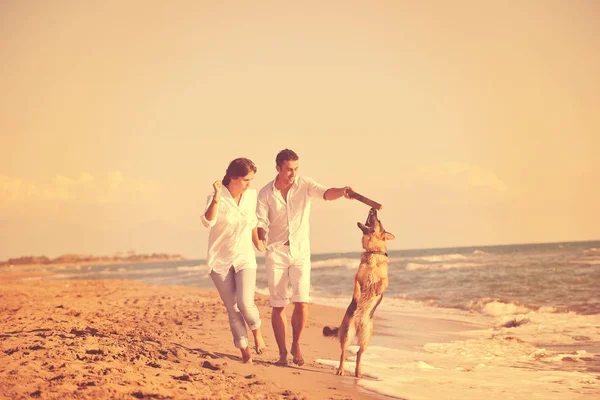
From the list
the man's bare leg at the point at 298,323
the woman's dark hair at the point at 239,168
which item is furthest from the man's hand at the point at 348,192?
the man's bare leg at the point at 298,323

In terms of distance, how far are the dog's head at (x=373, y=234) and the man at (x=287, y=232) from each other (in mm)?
554

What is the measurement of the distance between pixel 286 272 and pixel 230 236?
28.2 inches

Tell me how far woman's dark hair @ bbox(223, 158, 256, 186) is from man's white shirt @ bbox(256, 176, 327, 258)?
1.26ft

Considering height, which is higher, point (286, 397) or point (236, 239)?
point (236, 239)

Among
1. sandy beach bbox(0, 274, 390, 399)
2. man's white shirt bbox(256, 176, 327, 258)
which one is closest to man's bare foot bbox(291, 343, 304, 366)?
sandy beach bbox(0, 274, 390, 399)

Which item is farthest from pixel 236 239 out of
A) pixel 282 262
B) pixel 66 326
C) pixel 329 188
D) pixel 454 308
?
pixel 454 308

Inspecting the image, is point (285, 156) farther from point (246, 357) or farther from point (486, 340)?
point (486, 340)

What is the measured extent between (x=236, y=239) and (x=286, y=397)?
5.53ft

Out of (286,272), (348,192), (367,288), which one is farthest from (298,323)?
(348,192)

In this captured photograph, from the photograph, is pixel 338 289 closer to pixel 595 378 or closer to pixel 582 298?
pixel 582 298

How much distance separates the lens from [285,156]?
550cm

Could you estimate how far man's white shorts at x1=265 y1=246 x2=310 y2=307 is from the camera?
5504 millimetres

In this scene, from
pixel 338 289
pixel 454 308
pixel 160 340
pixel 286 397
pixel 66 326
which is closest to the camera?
pixel 286 397

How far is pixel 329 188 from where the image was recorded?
5438 millimetres
